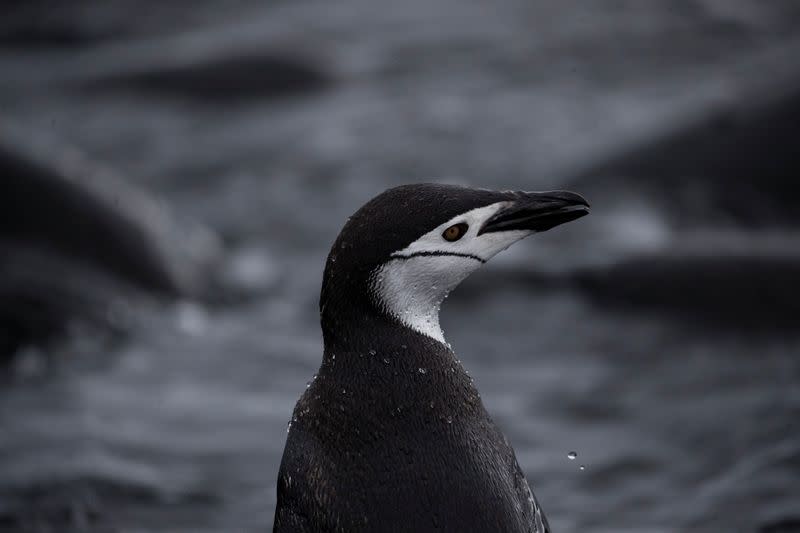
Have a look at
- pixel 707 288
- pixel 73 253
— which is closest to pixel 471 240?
pixel 707 288

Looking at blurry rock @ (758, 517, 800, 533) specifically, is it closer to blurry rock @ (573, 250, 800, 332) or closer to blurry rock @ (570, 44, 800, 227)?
→ blurry rock @ (573, 250, 800, 332)

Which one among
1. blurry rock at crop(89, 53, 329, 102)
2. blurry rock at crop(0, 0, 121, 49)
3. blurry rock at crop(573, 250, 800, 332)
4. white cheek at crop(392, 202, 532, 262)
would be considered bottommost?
white cheek at crop(392, 202, 532, 262)

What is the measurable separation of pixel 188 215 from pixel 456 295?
2416 mm

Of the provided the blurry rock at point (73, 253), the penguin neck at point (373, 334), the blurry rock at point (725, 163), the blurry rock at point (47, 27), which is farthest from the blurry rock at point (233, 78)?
the penguin neck at point (373, 334)

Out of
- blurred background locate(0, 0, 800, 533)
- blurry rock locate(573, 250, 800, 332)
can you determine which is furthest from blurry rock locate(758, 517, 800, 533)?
blurry rock locate(573, 250, 800, 332)

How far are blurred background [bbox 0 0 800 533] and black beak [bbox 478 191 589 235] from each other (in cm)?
208

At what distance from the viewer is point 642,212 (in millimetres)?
8000

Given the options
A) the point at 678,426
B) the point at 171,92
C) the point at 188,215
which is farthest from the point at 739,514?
the point at 171,92

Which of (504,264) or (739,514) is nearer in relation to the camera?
(739,514)

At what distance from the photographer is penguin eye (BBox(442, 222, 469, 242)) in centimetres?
349

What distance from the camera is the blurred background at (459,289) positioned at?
599 centimetres

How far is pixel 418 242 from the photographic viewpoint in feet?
11.4

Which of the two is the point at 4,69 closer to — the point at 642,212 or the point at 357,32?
the point at 357,32

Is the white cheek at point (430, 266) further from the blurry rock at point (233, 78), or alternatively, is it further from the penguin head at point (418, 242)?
the blurry rock at point (233, 78)
